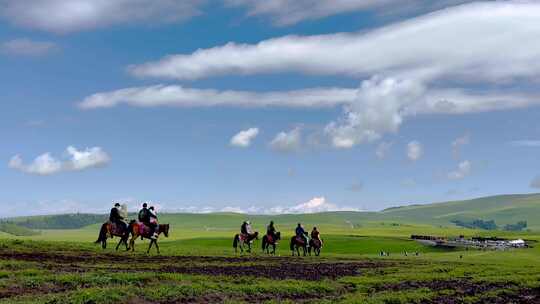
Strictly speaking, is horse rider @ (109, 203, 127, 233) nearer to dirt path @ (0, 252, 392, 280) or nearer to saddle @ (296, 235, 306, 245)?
dirt path @ (0, 252, 392, 280)

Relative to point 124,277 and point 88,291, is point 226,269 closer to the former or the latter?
point 124,277

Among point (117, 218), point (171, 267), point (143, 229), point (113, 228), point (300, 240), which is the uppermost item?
point (117, 218)

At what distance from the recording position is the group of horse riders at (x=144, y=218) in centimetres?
4878

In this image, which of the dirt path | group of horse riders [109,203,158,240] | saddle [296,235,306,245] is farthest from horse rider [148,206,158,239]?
saddle [296,235,306,245]

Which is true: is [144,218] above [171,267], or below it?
above

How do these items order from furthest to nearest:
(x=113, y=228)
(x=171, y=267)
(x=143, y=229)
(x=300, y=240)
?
(x=300, y=240)
(x=113, y=228)
(x=143, y=229)
(x=171, y=267)

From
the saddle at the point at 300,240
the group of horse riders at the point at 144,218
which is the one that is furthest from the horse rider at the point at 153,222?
the saddle at the point at 300,240

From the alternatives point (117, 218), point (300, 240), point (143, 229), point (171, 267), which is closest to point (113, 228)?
point (117, 218)

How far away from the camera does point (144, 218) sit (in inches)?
1930

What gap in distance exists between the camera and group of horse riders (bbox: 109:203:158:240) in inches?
1921

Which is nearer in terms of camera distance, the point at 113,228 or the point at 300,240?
the point at 113,228

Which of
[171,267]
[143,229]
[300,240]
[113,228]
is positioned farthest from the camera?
[300,240]

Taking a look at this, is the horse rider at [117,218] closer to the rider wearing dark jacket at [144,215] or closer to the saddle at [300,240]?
the rider wearing dark jacket at [144,215]

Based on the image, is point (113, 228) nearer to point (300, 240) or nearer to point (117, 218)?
point (117, 218)
